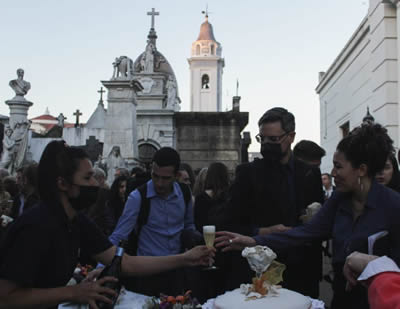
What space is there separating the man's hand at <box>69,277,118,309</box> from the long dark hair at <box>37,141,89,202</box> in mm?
519

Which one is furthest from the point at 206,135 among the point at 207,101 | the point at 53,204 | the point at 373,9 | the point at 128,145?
the point at 207,101

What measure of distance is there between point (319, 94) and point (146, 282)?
72.0 feet

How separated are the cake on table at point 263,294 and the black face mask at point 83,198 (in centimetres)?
98

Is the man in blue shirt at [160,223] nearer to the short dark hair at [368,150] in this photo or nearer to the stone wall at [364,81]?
the short dark hair at [368,150]

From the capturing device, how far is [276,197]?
359 centimetres

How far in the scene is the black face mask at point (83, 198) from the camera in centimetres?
258

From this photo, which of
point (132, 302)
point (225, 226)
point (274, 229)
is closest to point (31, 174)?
point (132, 302)

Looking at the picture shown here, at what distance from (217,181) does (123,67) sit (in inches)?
394

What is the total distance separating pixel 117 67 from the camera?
14641mm

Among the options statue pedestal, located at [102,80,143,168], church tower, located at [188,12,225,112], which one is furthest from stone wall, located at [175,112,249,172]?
church tower, located at [188,12,225,112]

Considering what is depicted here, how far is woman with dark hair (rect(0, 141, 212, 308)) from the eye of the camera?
2186mm

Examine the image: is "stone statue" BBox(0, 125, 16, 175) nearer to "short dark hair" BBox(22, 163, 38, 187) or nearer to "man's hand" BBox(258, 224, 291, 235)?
"short dark hair" BBox(22, 163, 38, 187)

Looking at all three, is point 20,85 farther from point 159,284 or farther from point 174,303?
point 174,303

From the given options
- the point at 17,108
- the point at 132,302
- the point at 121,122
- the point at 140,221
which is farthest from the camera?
the point at 17,108
